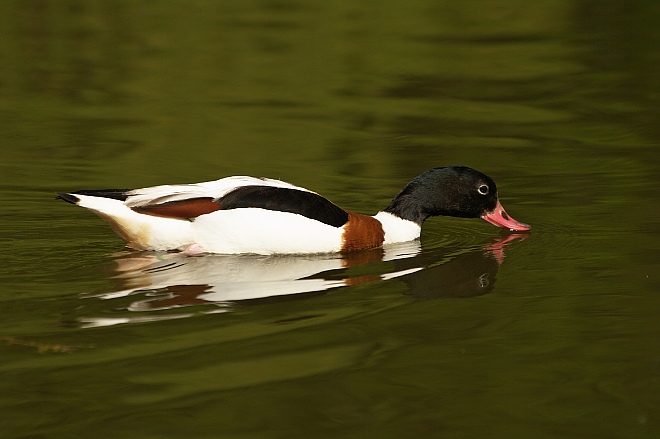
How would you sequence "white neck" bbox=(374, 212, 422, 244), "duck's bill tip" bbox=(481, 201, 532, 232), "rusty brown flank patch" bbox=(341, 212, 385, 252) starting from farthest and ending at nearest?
1. "duck's bill tip" bbox=(481, 201, 532, 232)
2. "white neck" bbox=(374, 212, 422, 244)
3. "rusty brown flank patch" bbox=(341, 212, 385, 252)

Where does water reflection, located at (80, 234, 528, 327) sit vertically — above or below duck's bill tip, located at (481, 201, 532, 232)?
below

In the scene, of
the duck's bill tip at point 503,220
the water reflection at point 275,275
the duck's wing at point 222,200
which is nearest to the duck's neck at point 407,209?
the water reflection at point 275,275

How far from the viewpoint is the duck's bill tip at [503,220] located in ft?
33.3

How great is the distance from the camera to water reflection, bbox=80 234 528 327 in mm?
7711

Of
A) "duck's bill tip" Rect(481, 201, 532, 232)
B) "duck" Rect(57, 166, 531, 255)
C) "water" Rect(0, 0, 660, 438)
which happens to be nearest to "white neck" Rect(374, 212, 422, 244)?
"water" Rect(0, 0, 660, 438)

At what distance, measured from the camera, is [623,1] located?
23.5m

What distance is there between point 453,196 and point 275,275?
7.22 feet

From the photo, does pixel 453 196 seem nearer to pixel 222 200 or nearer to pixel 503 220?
pixel 503 220

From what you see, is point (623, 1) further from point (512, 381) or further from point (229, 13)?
point (512, 381)

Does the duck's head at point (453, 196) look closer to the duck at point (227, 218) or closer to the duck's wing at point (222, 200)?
the duck at point (227, 218)

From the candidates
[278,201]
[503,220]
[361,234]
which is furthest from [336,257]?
[503,220]

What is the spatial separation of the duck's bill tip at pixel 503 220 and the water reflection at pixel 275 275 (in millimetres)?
Result: 351

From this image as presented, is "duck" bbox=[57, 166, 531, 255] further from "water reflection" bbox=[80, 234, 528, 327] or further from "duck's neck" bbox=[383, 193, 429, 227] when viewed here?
"duck's neck" bbox=[383, 193, 429, 227]

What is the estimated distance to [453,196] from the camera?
33.4 ft
